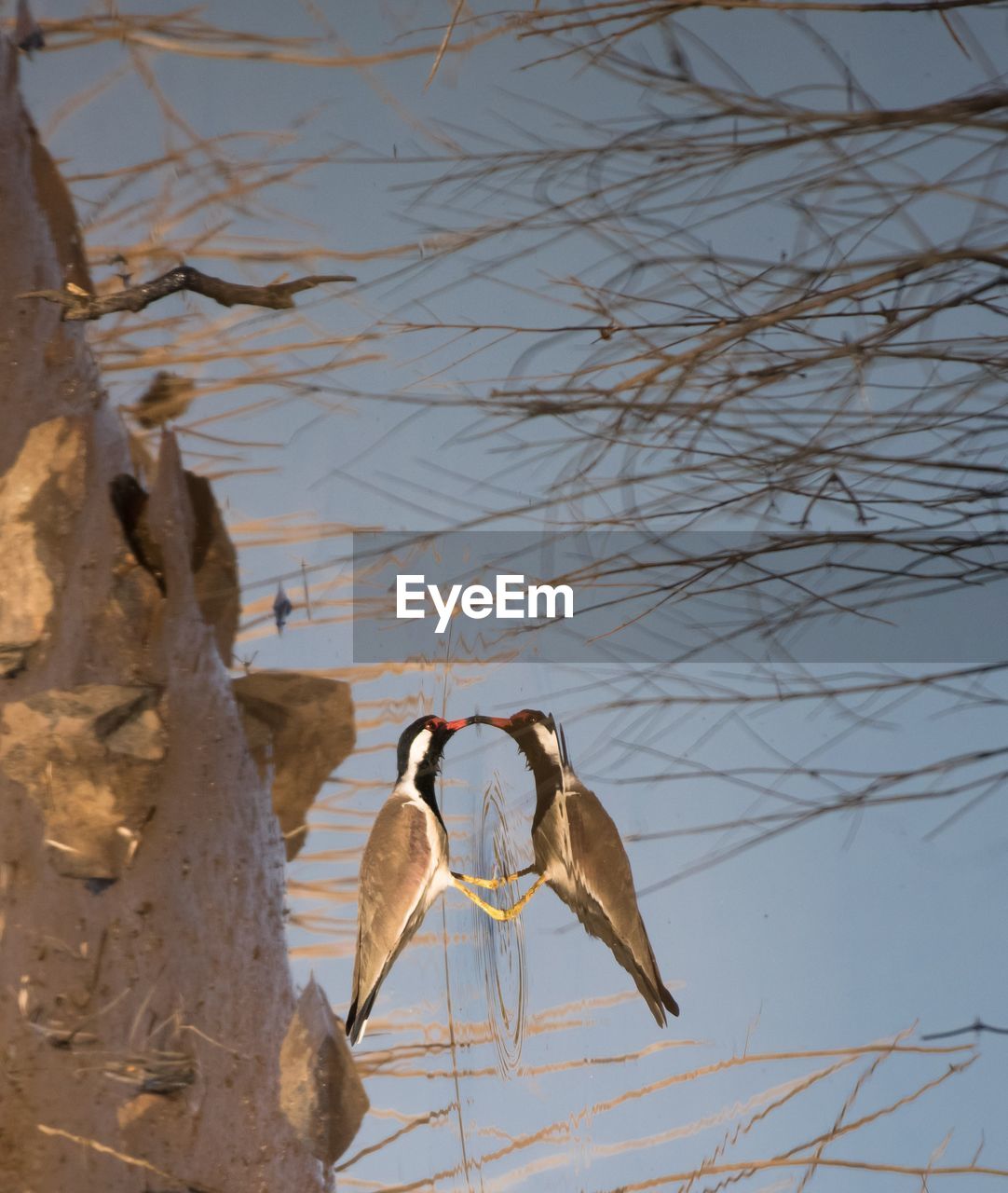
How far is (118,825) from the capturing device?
1.15m

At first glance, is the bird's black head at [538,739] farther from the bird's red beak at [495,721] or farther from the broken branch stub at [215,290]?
the broken branch stub at [215,290]

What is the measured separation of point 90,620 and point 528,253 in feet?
1.93

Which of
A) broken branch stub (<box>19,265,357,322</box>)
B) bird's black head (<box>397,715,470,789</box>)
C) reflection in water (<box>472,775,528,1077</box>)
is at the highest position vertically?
broken branch stub (<box>19,265,357,322</box>)

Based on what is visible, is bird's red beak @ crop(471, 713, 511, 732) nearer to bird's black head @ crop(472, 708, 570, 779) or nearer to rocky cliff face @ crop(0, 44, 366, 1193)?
bird's black head @ crop(472, 708, 570, 779)

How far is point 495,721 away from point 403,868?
166 millimetres

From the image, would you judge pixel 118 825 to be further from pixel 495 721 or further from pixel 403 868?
pixel 495 721

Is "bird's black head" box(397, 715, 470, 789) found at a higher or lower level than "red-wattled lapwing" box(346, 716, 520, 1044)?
higher

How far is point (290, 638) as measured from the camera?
1127 millimetres

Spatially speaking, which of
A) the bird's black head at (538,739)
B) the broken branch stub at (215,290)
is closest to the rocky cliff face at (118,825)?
the broken branch stub at (215,290)

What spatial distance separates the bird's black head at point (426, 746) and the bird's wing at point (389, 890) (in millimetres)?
27

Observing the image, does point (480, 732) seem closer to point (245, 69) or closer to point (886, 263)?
point (886, 263)

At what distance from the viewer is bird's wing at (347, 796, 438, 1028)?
1.09 metres

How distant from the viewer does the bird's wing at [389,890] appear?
109 cm

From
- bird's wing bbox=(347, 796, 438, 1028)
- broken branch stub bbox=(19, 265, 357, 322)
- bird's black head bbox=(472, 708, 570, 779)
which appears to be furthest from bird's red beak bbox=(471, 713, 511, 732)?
broken branch stub bbox=(19, 265, 357, 322)
